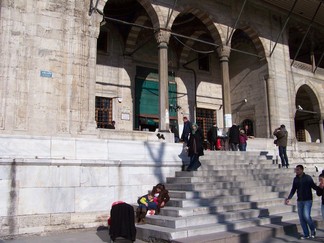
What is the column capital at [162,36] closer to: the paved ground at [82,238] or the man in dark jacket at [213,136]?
the man in dark jacket at [213,136]

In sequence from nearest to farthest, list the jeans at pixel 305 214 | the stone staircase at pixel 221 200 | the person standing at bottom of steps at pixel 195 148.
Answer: the jeans at pixel 305 214 < the stone staircase at pixel 221 200 < the person standing at bottom of steps at pixel 195 148

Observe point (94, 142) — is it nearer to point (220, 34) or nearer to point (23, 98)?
point (23, 98)

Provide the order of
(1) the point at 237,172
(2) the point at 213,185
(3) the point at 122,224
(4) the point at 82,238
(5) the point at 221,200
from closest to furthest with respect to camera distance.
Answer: (3) the point at 122,224 < (4) the point at 82,238 < (5) the point at 221,200 < (2) the point at 213,185 < (1) the point at 237,172

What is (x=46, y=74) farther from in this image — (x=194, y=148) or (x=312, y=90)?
(x=312, y=90)

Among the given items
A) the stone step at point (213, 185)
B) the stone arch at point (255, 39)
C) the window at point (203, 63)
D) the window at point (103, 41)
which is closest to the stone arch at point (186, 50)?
the window at point (203, 63)

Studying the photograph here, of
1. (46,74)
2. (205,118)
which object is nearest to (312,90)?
(205,118)

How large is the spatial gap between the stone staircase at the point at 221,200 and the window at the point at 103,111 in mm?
6409

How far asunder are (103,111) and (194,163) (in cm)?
749

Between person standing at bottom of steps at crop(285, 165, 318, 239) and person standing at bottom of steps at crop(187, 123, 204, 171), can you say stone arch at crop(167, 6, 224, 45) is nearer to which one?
person standing at bottom of steps at crop(187, 123, 204, 171)

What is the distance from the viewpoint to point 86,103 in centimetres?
1157

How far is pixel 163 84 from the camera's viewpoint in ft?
45.8

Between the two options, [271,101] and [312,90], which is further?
[312,90]

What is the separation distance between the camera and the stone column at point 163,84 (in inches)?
534

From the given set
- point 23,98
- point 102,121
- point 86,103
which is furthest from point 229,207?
point 102,121
